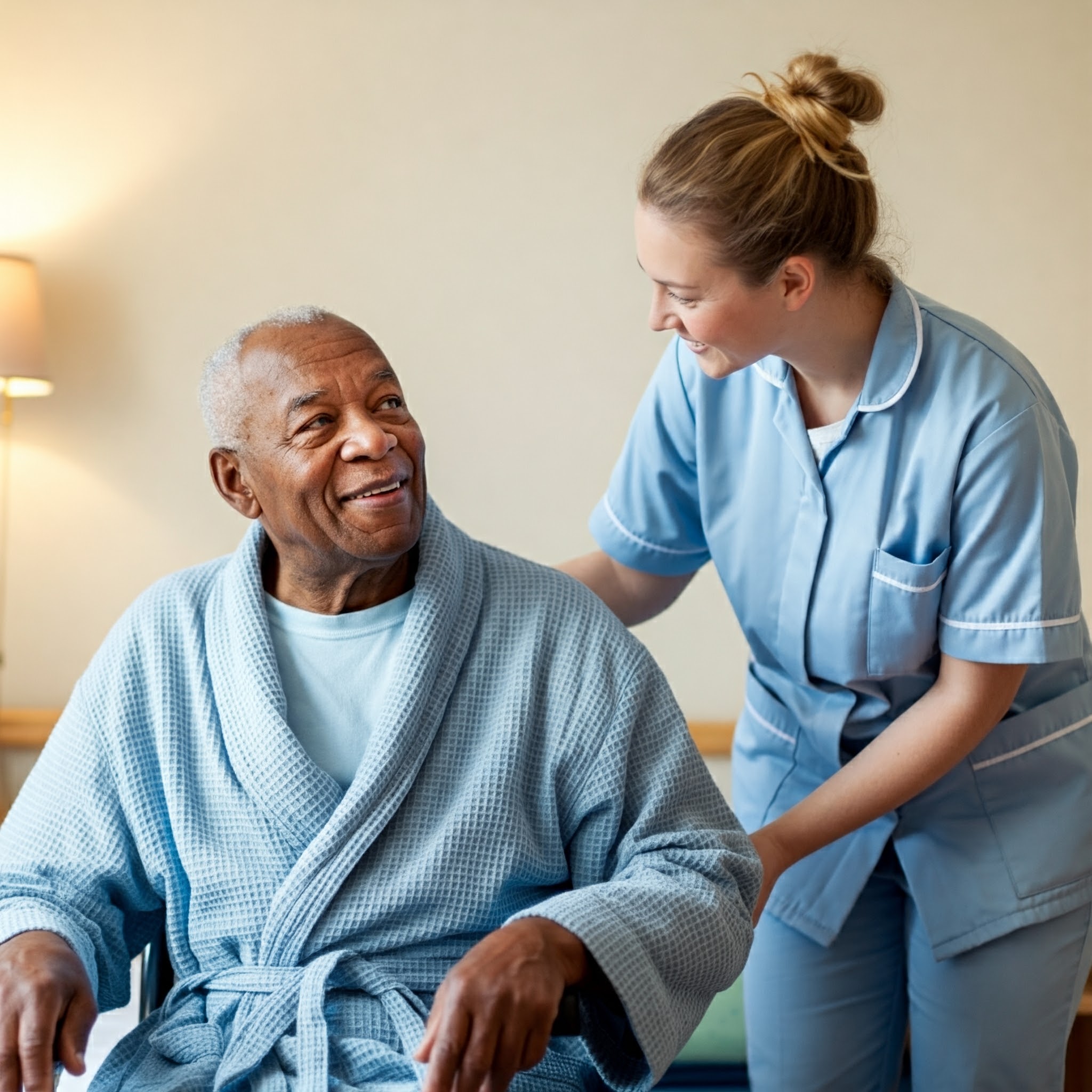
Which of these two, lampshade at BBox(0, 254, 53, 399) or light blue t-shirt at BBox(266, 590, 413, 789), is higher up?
lampshade at BBox(0, 254, 53, 399)

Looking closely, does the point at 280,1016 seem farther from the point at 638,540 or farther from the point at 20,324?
the point at 20,324

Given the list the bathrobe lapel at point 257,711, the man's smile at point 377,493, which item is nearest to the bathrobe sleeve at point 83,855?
the bathrobe lapel at point 257,711

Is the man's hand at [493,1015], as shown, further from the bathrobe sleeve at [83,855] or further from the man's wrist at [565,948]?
the bathrobe sleeve at [83,855]

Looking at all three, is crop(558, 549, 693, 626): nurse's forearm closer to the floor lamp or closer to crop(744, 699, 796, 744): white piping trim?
crop(744, 699, 796, 744): white piping trim

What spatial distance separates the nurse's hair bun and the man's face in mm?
508

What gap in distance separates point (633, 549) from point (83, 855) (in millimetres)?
809

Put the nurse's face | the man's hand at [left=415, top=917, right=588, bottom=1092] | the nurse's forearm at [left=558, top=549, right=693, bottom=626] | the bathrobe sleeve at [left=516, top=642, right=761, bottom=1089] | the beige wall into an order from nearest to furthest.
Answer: the man's hand at [left=415, top=917, right=588, bottom=1092] < the bathrobe sleeve at [left=516, top=642, right=761, bottom=1089] < the nurse's face < the nurse's forearm at [left=558, top=549, right=693, bottom=626] < the beige wall

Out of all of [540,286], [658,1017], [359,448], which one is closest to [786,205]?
[359,448]

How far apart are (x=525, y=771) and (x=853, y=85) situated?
2.64 ft

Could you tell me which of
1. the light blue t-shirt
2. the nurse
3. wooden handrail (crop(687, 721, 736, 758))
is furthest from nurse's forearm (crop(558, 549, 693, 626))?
wooden handrail (crop(687, 721, 736, 758))

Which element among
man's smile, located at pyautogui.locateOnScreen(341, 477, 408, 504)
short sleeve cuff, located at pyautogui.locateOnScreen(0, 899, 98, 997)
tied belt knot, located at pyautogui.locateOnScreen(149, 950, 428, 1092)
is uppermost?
man's smile, located at pyautogui.locateOnScreen(341, 477, 408, 504)

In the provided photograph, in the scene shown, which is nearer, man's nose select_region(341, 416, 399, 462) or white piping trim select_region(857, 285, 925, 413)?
man's nose select_region(341, 416, 399, 462)

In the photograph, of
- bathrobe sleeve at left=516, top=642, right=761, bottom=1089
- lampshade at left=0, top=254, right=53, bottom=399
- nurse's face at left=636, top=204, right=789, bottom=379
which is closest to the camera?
bathrobe sleeve at left=516, top=642, right=761, bottom=1089

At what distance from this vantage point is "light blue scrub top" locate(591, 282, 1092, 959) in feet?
4.43
